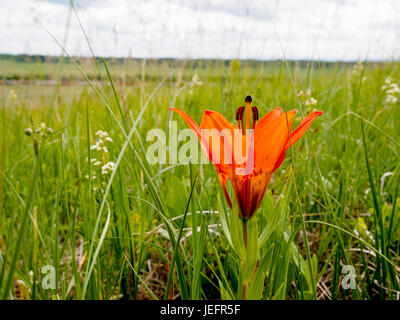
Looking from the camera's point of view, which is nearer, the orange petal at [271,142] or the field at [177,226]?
the orange petal at [271,142]

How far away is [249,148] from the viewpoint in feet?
2.39

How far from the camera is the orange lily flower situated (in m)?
0.70

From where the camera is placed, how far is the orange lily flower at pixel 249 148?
0.70 m


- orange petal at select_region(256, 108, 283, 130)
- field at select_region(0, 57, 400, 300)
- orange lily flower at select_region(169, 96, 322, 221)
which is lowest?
field at select_region(0, 57, 400, 300)

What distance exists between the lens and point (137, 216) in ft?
4.85

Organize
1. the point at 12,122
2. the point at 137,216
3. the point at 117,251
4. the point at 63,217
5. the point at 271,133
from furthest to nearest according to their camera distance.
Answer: the point at 12,122, the point at 63,217, the point at 137,216, the point at 117,251, the point at 271,133

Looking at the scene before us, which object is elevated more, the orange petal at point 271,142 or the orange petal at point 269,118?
the orange petal at point 269,118

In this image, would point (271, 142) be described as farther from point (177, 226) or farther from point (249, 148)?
point (177, 226)

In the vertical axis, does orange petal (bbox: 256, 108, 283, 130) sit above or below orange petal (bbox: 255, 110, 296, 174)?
above

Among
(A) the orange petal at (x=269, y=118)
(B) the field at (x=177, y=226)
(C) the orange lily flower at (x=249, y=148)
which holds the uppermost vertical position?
(A) the orange petal at (x=269, y=118)

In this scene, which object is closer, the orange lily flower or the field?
the orange lily flower
